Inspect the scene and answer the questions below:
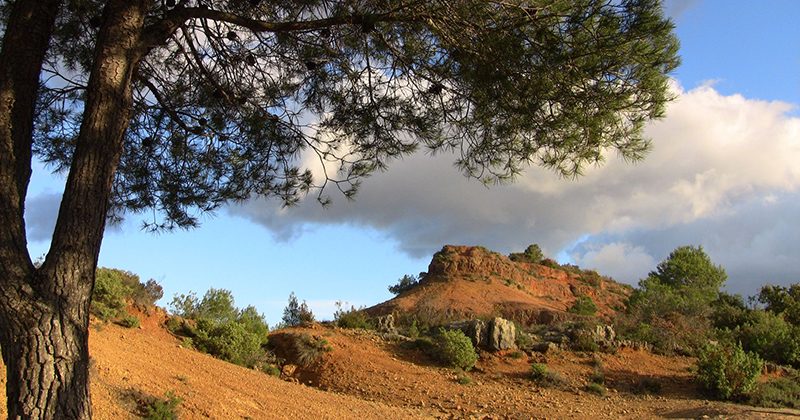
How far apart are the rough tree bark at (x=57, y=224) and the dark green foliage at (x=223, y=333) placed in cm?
733

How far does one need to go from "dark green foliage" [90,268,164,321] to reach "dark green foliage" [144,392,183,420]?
4213mm

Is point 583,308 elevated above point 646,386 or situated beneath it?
elevated above


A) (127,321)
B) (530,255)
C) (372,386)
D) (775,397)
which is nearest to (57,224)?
(127,321)

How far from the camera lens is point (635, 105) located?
6.58 metres

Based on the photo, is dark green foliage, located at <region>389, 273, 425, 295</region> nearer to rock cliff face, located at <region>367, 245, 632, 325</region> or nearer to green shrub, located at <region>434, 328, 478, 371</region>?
rock cliff face, located at <region>367, 245, 632, 325</region>

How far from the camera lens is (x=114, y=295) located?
11.2 meters

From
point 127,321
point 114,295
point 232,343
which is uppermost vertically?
point 114,295

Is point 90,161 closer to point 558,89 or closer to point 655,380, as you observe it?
point 558,89

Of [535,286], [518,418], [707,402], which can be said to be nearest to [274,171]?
[518,418]

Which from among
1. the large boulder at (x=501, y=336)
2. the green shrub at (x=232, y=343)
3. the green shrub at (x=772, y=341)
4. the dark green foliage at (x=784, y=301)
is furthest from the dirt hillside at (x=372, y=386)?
the dark green foliage at (x=784, y=301)

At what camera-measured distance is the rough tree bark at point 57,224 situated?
13.3 ft

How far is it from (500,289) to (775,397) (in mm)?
25688

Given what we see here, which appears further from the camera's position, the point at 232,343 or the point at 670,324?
the point at 670,324

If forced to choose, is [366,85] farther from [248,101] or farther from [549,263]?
[549,263]
